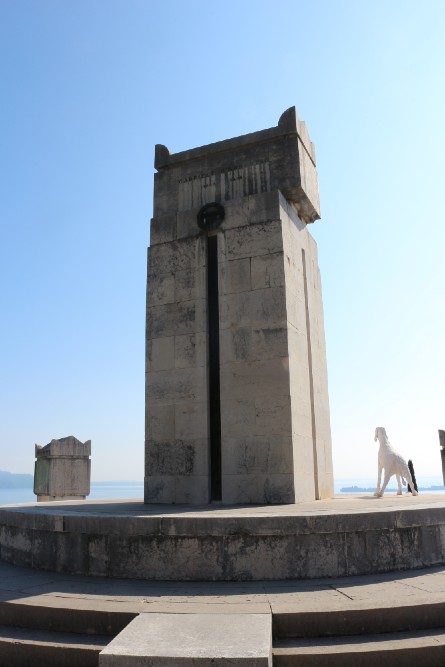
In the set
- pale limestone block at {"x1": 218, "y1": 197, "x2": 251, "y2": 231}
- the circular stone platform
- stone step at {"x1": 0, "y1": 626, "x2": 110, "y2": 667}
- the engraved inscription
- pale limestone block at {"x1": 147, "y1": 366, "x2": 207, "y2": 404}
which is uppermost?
the engraved inscription

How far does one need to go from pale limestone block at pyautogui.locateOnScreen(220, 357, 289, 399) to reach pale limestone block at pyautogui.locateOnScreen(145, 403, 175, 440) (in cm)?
136

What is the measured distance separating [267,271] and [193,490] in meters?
4.78

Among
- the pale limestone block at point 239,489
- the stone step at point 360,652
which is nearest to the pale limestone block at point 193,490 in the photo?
the pale limestone block at point 239,489

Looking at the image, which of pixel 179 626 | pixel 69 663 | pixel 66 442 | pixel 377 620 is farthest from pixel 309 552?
pixel 66 442

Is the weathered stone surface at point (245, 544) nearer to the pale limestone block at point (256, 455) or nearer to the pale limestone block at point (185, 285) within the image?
the pale limestone block at point (256, 455)

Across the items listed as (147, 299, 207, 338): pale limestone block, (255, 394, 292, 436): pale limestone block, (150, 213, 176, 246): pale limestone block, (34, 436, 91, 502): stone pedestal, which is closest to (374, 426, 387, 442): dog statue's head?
(255, 394, 292, 436): pale limestone block

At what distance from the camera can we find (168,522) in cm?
700

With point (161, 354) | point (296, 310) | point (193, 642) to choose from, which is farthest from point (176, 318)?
point (193, 642)

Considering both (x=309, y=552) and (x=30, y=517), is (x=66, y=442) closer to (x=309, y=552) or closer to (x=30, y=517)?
(x=30, y=517)

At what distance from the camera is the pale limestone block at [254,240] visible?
37.2ft

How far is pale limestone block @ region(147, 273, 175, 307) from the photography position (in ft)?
40.0

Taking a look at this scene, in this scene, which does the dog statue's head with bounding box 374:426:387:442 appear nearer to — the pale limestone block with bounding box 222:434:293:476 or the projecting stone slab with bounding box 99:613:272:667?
the pale limestone block with bounding box 222:434:293:476

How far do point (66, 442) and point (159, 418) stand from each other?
7.85m

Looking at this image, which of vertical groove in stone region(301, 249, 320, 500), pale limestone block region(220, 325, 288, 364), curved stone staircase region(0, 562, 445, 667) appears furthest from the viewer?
vertical groove in stone region(301, 249, 320, 500)
